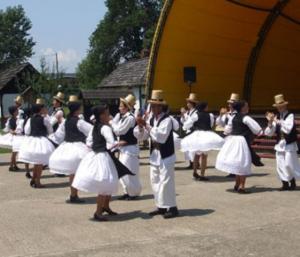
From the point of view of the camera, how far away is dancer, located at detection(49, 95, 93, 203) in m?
10.3

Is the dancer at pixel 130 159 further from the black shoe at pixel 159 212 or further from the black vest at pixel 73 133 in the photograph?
the black shoe at pixel 159 212

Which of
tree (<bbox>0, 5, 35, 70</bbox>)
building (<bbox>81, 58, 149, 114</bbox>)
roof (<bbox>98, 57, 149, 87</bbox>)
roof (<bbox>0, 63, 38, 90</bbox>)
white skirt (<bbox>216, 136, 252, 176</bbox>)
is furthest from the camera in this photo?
tree (<bbox>0, 5, 35, 70</bbox>)

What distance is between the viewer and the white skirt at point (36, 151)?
12219 mm

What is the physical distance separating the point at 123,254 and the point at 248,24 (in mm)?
17635

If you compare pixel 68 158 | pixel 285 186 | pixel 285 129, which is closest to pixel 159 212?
pixel 68 158

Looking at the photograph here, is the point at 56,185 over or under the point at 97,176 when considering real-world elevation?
under

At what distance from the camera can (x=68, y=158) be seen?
405 inches

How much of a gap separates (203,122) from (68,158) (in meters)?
4.01

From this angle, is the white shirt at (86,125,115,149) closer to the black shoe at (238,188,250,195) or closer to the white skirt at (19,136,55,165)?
the black shoe at (238,188,250,195)

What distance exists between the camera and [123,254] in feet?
22.7

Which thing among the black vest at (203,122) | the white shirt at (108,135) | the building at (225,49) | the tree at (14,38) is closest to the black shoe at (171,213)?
the white shirt at (108,135)

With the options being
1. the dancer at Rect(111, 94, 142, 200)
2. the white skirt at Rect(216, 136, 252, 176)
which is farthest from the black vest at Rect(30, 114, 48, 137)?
the white skirt at Rect(216, 136, 252, 176)

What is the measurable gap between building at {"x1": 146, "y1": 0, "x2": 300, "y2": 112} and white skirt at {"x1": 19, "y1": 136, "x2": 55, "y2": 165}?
31.3 ft

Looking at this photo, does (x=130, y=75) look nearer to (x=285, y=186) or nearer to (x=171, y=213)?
(x=285, y=186)
